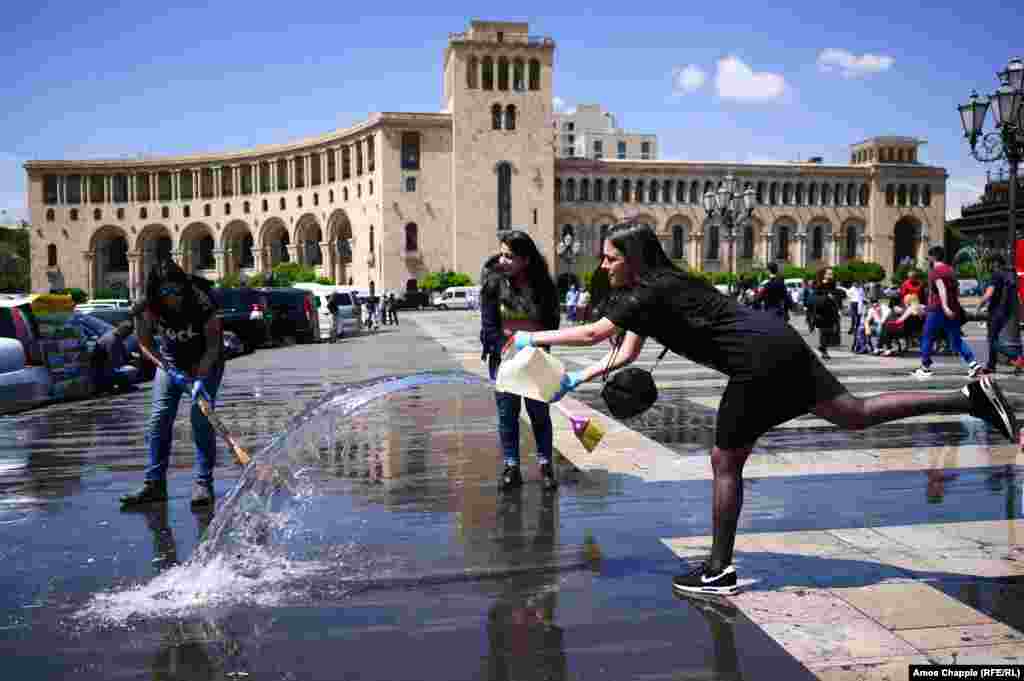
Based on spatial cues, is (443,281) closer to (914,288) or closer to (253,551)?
(914,288)

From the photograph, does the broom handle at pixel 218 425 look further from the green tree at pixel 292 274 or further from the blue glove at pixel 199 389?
the green tree at pixel 292 274

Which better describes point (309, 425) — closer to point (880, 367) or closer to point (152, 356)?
point (152, 356)

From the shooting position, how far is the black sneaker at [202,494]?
5.77 m

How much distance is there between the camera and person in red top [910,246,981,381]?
40.0ft

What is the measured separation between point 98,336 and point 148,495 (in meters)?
9.41

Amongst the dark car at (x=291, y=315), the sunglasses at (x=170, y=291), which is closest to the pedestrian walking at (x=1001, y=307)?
the sunglasses at (x=170, y=291)

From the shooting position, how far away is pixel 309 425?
516cm

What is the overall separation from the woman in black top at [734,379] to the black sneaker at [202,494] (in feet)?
10.3

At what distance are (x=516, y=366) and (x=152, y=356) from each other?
277 cm

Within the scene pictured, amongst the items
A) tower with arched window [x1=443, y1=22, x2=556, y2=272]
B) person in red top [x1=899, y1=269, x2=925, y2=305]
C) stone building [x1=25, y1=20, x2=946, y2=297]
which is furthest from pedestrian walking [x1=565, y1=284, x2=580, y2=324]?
tower with arched window [x1=443, y1=22, x2=556, y2=272]

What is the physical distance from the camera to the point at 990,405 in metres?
3.99

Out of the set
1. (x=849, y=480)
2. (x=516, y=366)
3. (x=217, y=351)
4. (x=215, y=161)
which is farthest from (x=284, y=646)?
(x=215, y=161)

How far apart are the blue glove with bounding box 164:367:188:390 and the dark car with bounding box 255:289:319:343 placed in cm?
1883

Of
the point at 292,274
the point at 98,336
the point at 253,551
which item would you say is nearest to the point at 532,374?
the point at 253,551
